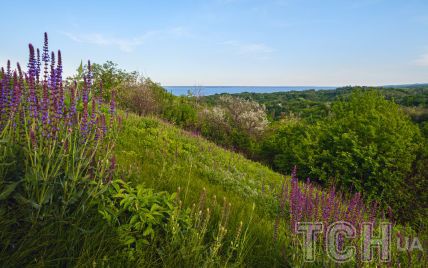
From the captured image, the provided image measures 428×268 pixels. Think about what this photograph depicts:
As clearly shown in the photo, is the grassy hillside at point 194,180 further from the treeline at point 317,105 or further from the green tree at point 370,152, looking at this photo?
the treeline at point 317,105

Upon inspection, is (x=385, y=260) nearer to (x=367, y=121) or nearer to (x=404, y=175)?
(x=404, y=175)

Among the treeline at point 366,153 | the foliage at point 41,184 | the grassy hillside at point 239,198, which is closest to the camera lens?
the foliage at point 41,184

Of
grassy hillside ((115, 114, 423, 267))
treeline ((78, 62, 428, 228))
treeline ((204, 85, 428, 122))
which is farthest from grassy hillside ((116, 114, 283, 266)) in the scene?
treeline ((204, 85, 428, 122))

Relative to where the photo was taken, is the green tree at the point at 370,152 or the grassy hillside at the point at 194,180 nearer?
the grassy hillside at the point at 194,180

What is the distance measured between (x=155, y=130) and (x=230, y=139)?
43.6 ft

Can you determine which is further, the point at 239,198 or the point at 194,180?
the point at 194,180

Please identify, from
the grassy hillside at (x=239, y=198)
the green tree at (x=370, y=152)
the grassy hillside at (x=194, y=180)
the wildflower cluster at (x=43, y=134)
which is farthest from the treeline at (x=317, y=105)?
the wildflower cluster at (x=43, y=134)

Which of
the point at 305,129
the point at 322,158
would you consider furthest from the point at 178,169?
the point at 305,129

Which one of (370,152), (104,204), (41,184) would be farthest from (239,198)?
(370,152)

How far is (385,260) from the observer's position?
3.07m

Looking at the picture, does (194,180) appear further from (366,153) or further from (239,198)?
(366,153)

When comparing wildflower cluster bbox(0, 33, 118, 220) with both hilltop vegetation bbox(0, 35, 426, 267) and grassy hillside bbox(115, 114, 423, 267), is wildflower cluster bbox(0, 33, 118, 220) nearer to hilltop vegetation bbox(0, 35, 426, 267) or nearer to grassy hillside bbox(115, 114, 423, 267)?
hilltop vegetation bbox(0, 35, 426, 267)

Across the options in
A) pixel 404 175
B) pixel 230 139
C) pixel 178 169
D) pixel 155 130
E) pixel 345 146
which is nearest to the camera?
pixel 178 169

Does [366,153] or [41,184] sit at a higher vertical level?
[41,184]
